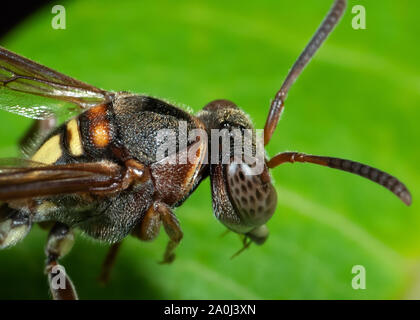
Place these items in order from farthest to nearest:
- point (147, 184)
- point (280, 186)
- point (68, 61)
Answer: point (68, 61), point (280, 186), point (147, 184)

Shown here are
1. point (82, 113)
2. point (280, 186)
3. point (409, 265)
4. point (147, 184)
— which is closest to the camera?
point (147, 184)

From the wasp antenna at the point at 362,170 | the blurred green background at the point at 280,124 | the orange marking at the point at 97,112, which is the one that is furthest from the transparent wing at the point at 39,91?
the wasp antenna at the point at 362,170

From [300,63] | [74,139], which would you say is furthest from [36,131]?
[300,63]

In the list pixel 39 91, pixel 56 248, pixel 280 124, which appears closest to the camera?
pixel 56 248

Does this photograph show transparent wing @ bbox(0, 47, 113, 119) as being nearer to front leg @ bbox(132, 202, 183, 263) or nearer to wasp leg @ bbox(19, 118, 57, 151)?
wasp leg @ bbox(19, 118, 57, 151)

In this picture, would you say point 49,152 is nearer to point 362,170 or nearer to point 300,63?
point 300,63

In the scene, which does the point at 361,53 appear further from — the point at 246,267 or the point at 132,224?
the point at 132,224
